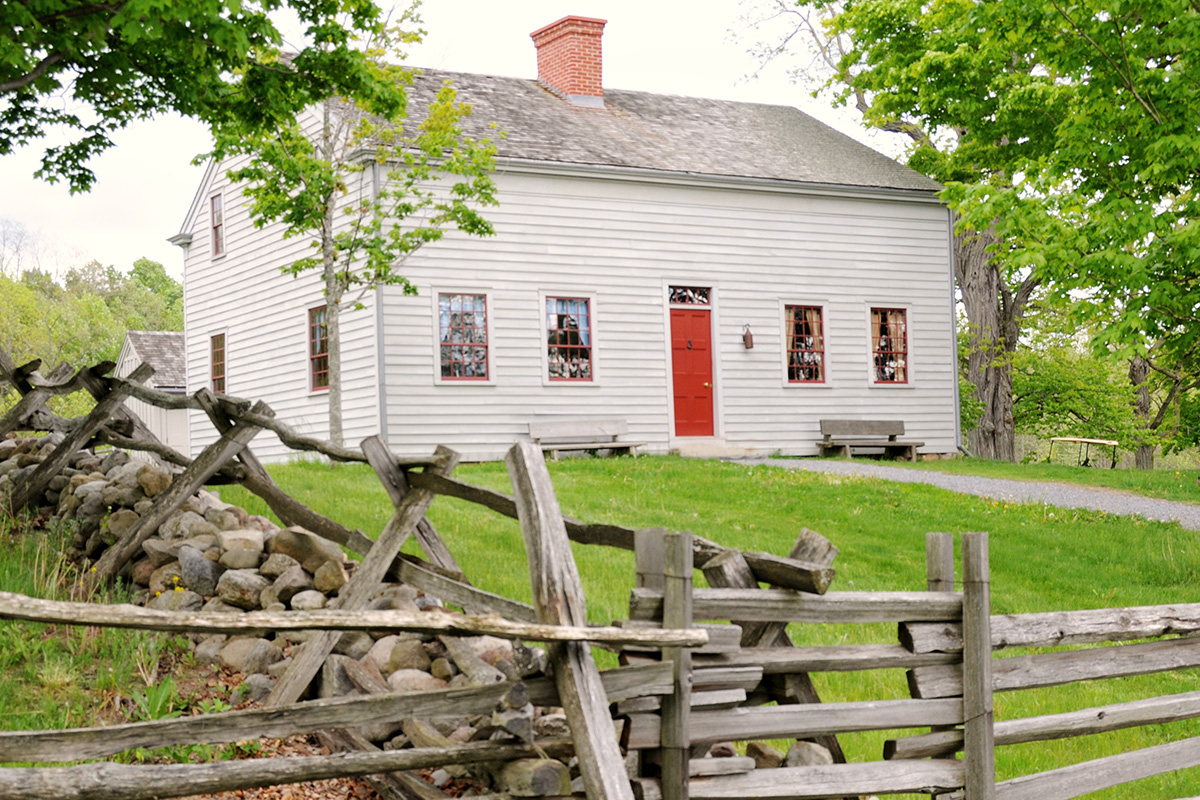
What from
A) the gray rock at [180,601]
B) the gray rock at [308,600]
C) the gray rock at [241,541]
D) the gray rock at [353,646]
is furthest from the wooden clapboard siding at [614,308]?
the gray rock at [353,646]

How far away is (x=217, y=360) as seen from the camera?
23.0m

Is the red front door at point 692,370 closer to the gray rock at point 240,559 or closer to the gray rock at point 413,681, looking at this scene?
the gray rock at point 240,559

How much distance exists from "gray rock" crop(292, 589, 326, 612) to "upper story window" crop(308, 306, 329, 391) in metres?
13.1

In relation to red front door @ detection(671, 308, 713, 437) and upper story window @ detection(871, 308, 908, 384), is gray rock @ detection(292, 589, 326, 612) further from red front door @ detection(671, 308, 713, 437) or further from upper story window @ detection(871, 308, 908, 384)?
upper story window @ detection(871, 308, 908, 384)

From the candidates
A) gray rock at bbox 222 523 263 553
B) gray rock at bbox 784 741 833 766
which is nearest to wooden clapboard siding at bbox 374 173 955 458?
gray rock at bbox 222 523 263 553

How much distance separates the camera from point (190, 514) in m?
7.69

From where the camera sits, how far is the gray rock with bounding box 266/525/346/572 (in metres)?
6.71

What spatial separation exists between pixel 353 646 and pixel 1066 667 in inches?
141

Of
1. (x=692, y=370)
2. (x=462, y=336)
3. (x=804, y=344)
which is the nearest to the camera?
(x=462, y=336)

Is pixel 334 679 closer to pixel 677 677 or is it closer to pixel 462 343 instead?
pixel 677 677

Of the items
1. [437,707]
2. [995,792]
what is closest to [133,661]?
[437,707]

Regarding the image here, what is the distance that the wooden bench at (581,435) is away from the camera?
18.8 m

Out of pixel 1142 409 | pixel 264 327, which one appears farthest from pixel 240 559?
pixel 1142 409

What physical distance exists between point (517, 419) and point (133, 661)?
12920 millimetres
